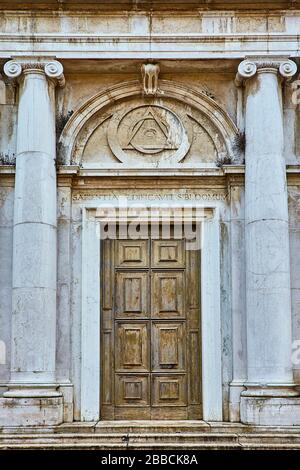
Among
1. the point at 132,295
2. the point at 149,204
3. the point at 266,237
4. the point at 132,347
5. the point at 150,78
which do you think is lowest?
the point at 132,347

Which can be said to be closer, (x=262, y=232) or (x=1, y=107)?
(x=262, y=232)

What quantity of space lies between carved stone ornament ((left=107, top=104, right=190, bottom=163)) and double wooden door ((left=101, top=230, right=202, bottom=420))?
1.41 meters

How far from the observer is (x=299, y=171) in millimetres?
12508

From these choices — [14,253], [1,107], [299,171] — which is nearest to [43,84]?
[1,107]

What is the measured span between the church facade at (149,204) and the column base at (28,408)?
0.90ft

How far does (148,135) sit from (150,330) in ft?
10.4

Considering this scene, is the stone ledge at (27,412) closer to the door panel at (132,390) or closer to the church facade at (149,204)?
the church facade at (149,204)

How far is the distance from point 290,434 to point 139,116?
557 centimetres

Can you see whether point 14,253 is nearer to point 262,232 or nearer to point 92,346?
point 92,346

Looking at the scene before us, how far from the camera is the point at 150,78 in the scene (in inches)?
496

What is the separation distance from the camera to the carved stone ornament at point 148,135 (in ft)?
41.8

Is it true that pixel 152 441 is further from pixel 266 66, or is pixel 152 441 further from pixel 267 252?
pixel 266 66

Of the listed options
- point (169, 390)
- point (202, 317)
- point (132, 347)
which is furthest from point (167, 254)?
point (169, 390)

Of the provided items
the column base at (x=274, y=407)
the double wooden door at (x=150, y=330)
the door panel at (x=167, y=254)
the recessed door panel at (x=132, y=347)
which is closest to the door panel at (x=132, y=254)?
the double wooden door at (x=150, y=330)
